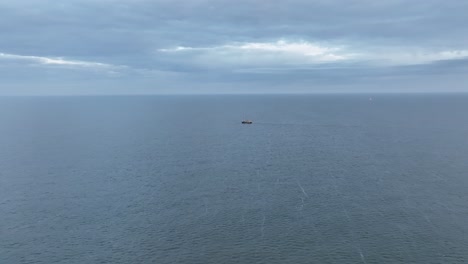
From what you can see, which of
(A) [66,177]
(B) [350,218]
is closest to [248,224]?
(B) [350,218]

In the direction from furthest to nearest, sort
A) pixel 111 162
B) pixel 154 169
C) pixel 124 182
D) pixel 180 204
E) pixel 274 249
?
pixel 111 162 < pixel 154 169 < pixel 124 182 < pixel 180 204 < pixel 274 249

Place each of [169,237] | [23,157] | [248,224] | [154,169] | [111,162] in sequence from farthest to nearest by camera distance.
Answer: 1. [23,157]
2. [111,162]
3. [154,169]
4. [248,224]
5. [169,237]

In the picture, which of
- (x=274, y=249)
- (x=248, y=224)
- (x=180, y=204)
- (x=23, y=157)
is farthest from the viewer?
(x=23, y=157)

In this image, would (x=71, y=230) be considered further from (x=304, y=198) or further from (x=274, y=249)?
(x=304, y=198)

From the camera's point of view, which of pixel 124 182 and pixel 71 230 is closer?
pixel 71 230

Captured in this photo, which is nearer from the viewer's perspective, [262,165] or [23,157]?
[262,165]

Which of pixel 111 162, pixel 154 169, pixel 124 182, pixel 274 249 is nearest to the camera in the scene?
pixel 274 249

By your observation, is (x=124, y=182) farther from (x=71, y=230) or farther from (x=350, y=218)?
(x=350, y=218)

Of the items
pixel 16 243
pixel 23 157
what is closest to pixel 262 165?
pixel 16 243

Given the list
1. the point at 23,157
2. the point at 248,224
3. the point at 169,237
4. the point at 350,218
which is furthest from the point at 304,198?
the point at 23,157
